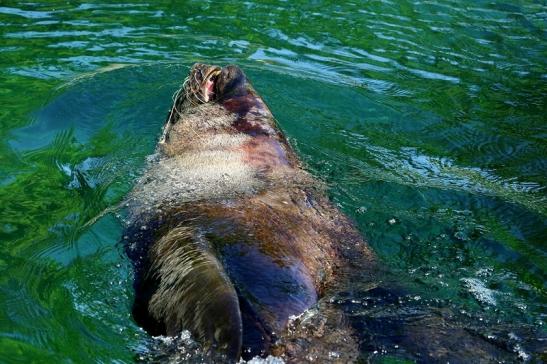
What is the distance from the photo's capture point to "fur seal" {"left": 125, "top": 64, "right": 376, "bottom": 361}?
2961 mm

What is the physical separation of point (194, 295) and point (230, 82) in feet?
10.1

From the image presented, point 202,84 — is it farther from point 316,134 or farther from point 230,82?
point 316,134

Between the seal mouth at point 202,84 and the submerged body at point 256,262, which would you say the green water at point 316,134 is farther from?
the seal mouth at point 202,84

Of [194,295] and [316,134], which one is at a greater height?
[194,295]

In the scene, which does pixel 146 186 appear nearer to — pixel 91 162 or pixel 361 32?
pixel 91 162

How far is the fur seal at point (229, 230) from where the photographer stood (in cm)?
296

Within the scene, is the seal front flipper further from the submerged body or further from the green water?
the green water

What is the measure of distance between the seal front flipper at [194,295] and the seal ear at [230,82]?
2194 millimetres

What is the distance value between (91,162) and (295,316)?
11.1ft

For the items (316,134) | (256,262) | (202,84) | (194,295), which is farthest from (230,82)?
(194,295)

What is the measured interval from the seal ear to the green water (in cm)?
78

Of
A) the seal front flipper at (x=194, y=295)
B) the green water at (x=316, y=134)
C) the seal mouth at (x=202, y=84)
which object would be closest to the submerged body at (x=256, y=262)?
the seal front flipper at (x=194, y=295)

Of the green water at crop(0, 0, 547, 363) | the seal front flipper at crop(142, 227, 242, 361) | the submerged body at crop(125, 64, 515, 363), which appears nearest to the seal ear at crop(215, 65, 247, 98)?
the submerged body at crop(125, 64, 515, 363)

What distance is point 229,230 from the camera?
146 inches
